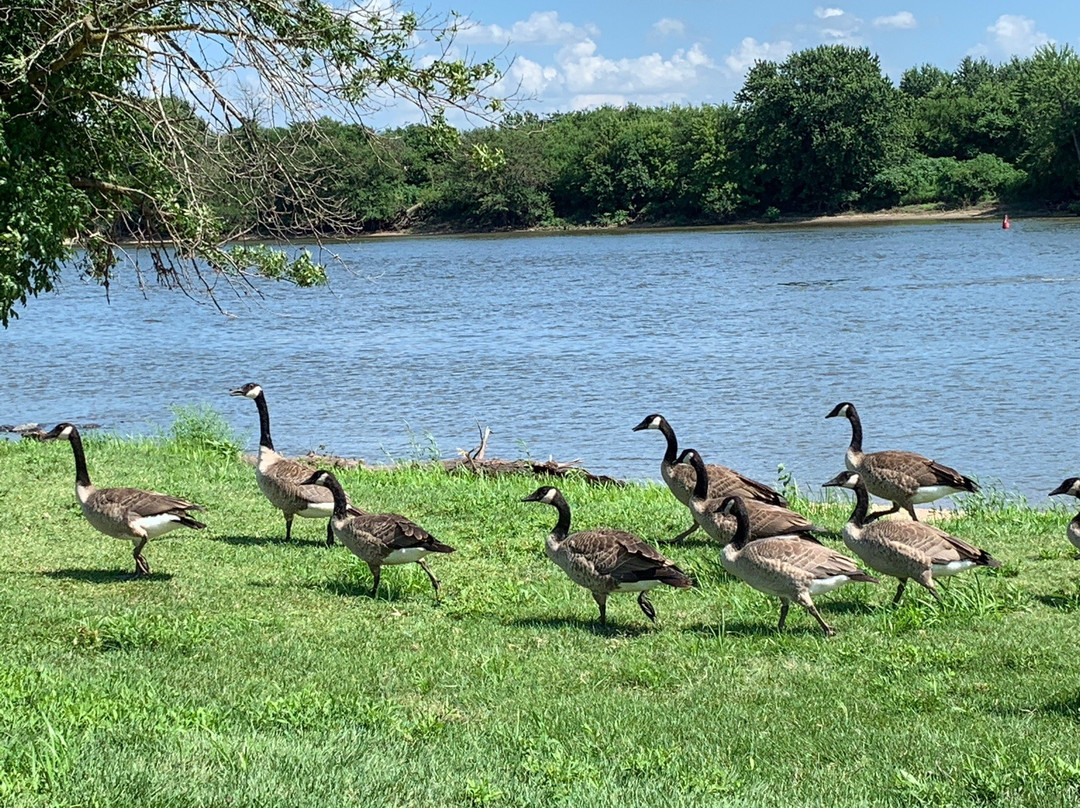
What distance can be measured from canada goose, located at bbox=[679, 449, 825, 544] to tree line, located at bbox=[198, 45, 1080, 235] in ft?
246

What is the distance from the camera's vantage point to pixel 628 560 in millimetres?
8867

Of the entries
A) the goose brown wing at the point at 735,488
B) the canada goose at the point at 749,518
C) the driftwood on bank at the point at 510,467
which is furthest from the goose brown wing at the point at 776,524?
the driftwood on bank at the point at 510,467

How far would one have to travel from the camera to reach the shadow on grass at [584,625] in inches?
360

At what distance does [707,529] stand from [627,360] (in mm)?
21209

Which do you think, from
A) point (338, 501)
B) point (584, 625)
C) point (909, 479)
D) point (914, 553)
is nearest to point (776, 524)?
point (914, 553)

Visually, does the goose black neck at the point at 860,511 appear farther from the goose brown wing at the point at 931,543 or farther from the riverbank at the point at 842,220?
the riverbank at the point at 842,220

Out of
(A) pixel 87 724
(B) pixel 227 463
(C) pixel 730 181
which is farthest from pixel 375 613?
(C) pixel 730 181

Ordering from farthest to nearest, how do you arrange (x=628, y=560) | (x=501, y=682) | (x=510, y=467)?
(x=510, y=467) < (x=628, y=560) < (x=501, y=682)

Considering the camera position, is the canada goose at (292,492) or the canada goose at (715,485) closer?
the canada goose at (292,492)

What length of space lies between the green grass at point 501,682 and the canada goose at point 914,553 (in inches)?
10.8

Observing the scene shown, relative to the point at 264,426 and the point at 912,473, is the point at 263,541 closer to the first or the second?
the point at 264,426

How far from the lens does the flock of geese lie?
8852 mm

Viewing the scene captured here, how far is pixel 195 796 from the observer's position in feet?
16.8

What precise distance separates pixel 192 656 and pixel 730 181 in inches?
3653
